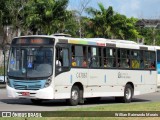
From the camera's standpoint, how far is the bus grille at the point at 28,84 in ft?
65.0

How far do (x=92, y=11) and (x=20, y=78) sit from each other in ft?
101

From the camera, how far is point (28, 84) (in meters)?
20.0

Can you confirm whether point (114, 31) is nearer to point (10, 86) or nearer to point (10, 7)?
point (10, 7)

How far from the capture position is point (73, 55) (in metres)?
20.8

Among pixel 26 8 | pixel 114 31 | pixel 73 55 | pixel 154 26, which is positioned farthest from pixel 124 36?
pixel 73 55

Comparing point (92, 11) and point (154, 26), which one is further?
point (154, 26)

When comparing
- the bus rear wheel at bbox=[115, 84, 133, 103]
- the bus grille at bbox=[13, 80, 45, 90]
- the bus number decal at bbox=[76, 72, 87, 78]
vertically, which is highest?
the bus number decal at bbox=[76, 72, 87, 78]

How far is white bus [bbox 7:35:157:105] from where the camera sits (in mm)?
19844

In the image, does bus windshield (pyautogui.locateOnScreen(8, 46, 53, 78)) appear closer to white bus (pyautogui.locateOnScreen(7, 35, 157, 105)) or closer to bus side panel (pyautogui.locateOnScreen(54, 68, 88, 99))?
white bus (pyautogui.locateOnScreen(7, 35, 157, 105))

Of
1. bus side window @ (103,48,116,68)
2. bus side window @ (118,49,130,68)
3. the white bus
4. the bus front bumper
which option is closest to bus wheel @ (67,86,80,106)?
the white bus

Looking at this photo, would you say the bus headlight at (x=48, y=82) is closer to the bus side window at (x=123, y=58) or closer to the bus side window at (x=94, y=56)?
the bus side window at (x=94, y=56)

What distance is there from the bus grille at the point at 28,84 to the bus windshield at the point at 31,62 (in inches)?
9.2

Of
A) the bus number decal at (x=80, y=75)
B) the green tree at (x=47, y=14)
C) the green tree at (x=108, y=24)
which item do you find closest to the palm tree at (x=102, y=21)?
the green tree at (x=108, y=24)

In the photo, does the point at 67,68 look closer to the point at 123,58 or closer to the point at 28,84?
the point at 28,84
